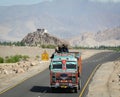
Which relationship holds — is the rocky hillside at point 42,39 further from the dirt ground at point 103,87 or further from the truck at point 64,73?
the truck at point 64,73

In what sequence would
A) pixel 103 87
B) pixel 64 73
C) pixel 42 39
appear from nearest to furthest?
pixel 64 73, pixel 103 87, pixel 42 39

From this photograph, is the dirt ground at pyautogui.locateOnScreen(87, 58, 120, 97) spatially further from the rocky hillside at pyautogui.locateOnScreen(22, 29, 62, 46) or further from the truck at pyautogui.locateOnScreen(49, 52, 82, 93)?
the rocky hillside at pyautogui.locateOnScreen(22, 29, 62, 46)

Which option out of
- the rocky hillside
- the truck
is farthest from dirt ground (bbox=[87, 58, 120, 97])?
the rocky hillside

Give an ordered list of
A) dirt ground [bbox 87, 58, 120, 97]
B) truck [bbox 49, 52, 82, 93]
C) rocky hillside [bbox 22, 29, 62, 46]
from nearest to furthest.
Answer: truck [bbox 49, 52, 82, 93] → dirt ground [bbox 87, 58, 120, 97] → rocky hillside [bbox 22, 29, 62, 46]

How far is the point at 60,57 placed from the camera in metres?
34.8

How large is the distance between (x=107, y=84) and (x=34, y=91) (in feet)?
29.9

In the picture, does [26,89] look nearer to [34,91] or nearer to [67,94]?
[34,91]

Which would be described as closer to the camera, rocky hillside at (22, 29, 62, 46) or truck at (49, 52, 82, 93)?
truck at (49, 52, 82, 93)

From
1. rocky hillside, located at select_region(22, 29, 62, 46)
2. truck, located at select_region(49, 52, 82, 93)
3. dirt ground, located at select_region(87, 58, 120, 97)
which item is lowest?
dirt ground, located at select_region(87, 58, 120, 97)

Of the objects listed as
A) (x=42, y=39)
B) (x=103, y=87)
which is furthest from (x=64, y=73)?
(x=42, y=39)

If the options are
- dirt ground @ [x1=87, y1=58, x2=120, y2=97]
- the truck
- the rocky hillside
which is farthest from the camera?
the rocky hillside

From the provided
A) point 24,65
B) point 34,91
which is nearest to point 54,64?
point 34,91

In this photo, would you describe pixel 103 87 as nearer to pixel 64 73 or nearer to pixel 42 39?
pixel 64 73

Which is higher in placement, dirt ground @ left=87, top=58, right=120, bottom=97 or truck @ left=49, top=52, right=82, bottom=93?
truck @ left=49, top=52, right=82, bottom=93
